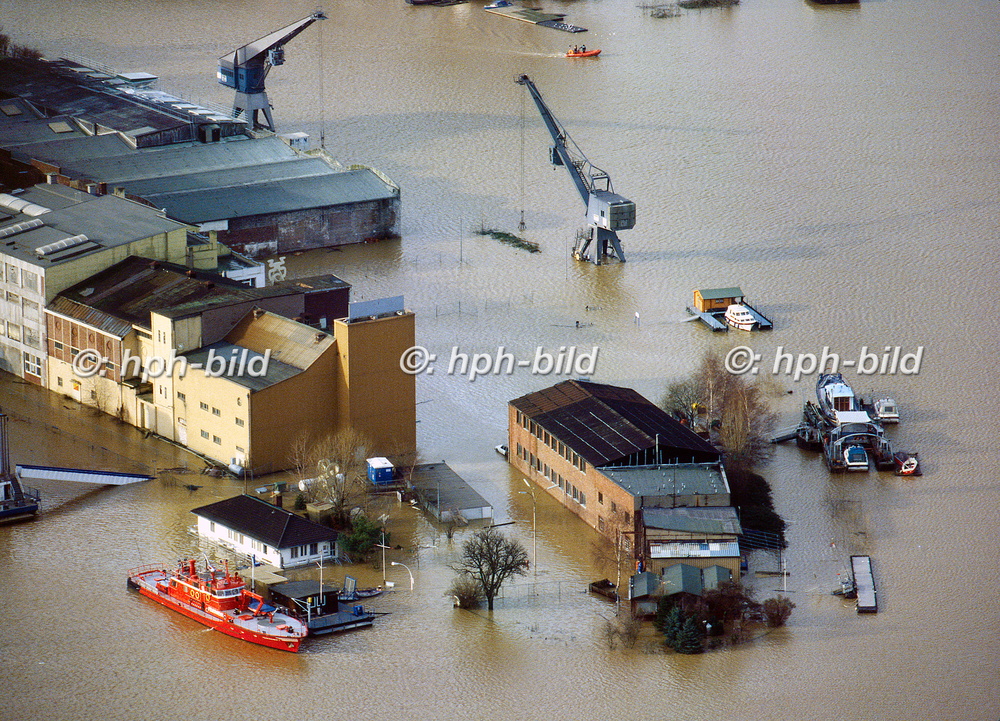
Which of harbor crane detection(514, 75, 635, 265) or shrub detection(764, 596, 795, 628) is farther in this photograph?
harbor crane detection(514, 75, 635, 265)

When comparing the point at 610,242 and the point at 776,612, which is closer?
the point at 776,612

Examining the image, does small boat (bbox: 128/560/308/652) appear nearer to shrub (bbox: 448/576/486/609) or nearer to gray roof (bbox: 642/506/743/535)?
shrub (bbox: 448/576/486/609)

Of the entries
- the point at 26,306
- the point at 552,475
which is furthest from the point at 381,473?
the point at 26,306

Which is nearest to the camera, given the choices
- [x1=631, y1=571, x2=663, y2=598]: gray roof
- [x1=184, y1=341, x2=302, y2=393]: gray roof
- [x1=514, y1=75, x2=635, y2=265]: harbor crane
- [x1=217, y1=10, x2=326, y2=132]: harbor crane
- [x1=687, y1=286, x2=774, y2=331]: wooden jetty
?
[x1=631, y1=571, x2=663, y2=598]: gray roof

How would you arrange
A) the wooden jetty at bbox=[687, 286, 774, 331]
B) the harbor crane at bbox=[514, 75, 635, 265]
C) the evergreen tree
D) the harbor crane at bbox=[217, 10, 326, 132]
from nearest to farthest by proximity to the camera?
the evergreen tree < the wooden jetty at bbox=[687, 286, 774, 331] < the harbor crane at bbox=[514, 75, 635, 265] < the harbor crane at bbox=[217, 10, 326, 132]

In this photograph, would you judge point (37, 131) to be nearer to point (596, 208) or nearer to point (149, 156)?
point (149, 156)

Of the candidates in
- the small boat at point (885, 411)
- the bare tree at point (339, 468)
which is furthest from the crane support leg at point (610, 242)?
the bare tree at point (339, 468)

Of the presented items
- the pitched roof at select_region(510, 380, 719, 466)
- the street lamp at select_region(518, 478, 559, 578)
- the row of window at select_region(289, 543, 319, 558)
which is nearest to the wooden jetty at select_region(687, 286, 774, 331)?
the pitched roof at select_region(510, 380, 719, 466)
